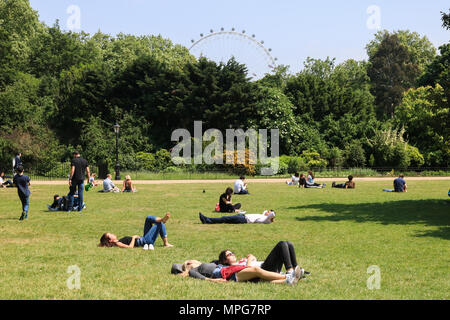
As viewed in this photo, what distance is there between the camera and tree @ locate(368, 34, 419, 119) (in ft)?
245

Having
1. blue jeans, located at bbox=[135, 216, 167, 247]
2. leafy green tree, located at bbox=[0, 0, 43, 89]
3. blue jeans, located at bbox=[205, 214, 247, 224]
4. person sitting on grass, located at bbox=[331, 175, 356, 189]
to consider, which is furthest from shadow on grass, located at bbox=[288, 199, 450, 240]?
leafy green tree, located at bbox=[0, 0, 43, 89]

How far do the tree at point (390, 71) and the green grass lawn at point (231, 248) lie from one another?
60.2 m

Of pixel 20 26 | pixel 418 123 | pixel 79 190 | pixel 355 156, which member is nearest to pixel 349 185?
pixel 79 190

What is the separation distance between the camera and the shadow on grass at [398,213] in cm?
1364

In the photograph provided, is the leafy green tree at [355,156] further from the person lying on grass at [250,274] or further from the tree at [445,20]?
the person lying on grass at [250,274]

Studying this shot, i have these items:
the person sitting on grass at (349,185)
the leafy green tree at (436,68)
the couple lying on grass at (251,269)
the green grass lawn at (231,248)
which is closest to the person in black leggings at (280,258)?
the couple lying on grass at (251,269)

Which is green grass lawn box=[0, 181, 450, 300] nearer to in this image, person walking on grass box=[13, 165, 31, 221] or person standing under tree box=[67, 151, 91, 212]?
person walking on grass box=[13, 165, 31, 221]

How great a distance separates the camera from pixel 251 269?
23.0 feet

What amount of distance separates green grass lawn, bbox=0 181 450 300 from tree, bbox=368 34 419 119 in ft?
198

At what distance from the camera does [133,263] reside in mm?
8242

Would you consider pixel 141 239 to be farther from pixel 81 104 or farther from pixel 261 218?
pixel 81 104

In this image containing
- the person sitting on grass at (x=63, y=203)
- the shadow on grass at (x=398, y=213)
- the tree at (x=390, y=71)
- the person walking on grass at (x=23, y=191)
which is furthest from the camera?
the tree at (x=390, y=71)
